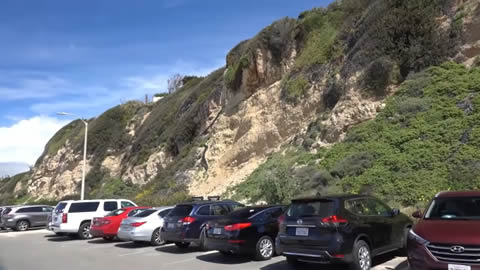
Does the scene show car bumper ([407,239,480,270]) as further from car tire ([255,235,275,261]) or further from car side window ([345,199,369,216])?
car tire ([255,235,275,261])

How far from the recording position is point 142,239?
551 inches

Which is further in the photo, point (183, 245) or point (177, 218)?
point (183, 245)

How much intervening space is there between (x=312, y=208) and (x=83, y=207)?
12.4 metres

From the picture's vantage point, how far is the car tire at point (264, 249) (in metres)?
10.4

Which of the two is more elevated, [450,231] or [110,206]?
[110,206]

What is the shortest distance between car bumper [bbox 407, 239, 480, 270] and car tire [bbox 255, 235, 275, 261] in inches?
169

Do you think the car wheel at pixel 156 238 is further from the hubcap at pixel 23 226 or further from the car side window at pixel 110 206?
the hubcap at pixel 23 226

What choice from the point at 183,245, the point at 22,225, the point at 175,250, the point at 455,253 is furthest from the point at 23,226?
the point at 455,253

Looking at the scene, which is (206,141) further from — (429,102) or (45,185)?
(45,185)

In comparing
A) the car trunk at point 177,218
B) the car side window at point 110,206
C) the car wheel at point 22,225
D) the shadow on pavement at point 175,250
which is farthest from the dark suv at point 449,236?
the car wheel at point 22,225

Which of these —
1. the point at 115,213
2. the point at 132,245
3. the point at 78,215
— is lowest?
the point at 132,245

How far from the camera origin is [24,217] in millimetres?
23109

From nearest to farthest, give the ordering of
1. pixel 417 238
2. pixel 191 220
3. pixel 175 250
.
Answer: pixel 417 238, pixel 191 220, pixel 175 250

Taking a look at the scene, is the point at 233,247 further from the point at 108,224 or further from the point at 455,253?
the point at 108,224
